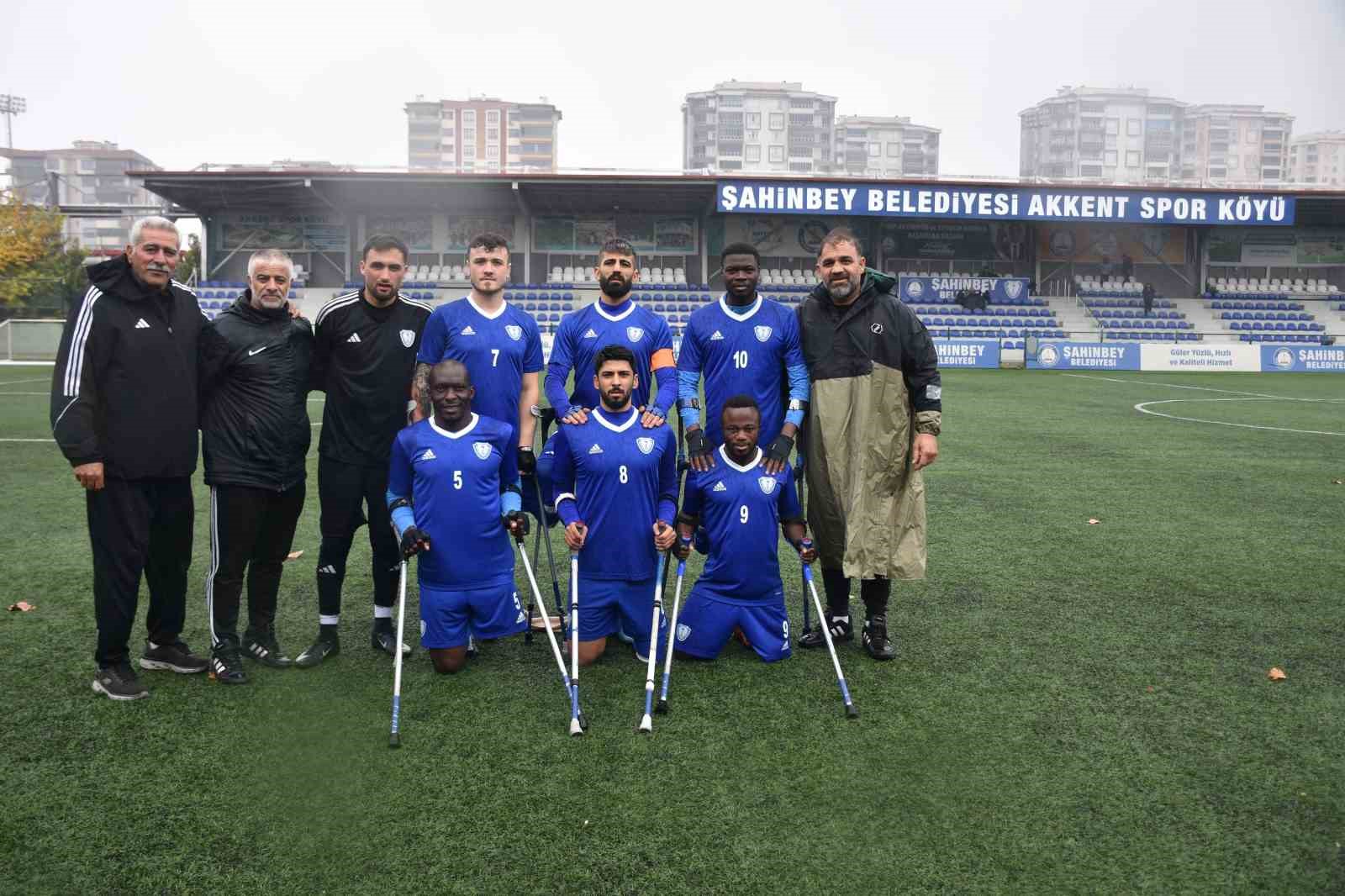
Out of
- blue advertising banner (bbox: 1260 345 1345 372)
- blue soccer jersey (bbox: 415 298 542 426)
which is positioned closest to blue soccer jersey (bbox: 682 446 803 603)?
blue soccer jersey (bbox: 415 298 542 426)

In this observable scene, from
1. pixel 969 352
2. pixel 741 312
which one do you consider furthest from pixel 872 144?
pixel 741 312

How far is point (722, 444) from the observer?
5031mm

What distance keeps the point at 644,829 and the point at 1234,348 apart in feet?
104

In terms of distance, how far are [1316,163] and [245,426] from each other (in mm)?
177864

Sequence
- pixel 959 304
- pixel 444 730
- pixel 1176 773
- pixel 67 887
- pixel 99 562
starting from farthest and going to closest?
pixel 959 304
pixel 99 562
pixel 444 730
pixel 1176 773
pixel 67 887

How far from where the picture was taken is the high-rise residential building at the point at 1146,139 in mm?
131250

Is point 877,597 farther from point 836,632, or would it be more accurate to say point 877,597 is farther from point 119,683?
point 119,683

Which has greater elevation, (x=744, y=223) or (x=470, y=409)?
(x=744, y=223)

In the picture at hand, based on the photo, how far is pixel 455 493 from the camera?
4613mm

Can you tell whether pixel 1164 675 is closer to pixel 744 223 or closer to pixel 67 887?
pixel 67 887

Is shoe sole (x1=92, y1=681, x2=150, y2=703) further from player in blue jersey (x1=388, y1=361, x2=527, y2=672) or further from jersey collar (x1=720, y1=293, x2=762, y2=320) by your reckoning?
jersey collar (x1=720, y1=293, x2=762, y2=320)

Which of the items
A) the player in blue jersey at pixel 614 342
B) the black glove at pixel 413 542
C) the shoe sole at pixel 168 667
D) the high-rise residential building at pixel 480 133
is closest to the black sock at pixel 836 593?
the player in blue jersey at pixel 614 342

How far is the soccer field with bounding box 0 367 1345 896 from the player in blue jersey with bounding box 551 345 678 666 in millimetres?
278

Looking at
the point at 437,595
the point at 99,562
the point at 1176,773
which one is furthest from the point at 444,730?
the point at 1176,773
